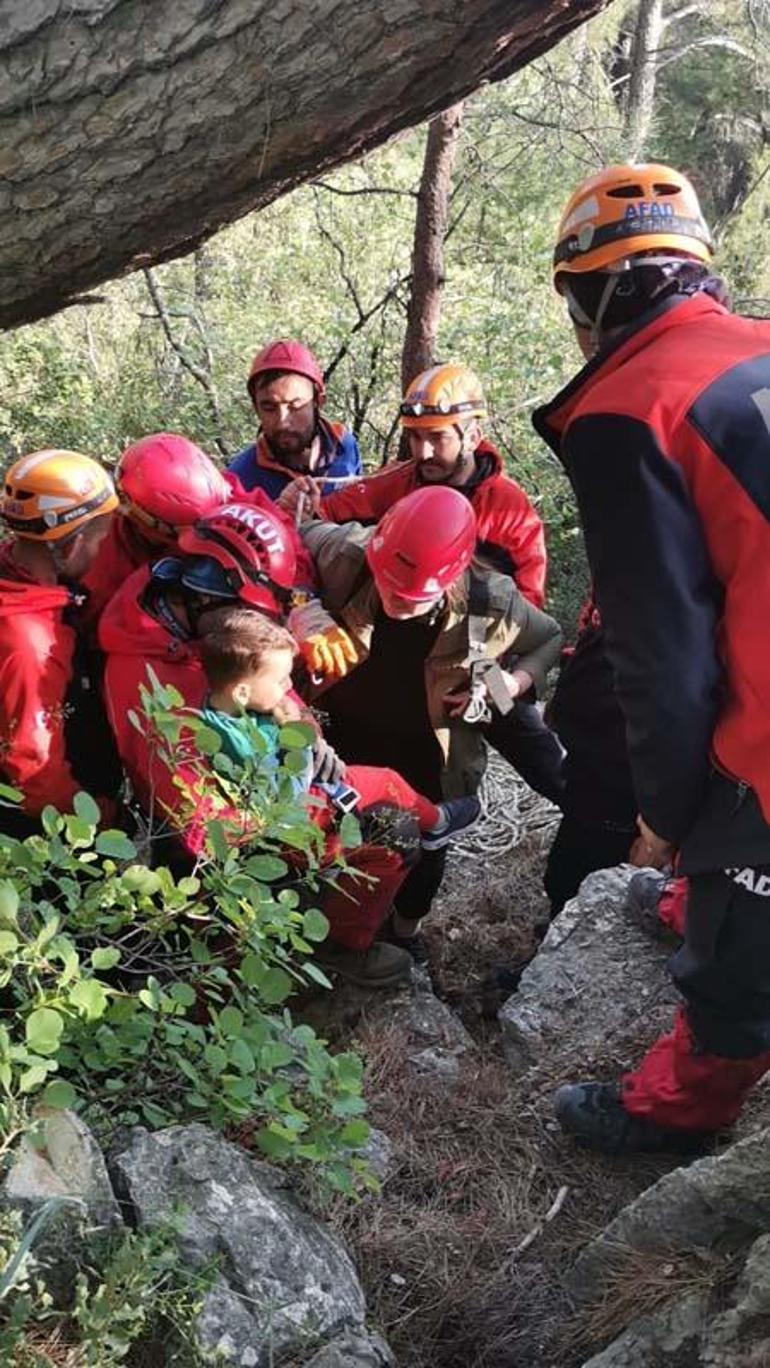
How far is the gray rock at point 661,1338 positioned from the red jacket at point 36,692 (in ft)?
6.16

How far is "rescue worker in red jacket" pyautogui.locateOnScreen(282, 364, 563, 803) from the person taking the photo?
3.96 m

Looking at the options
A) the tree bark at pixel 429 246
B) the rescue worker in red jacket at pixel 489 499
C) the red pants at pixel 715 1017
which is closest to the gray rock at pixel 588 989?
the red pants at pixel 715 1017

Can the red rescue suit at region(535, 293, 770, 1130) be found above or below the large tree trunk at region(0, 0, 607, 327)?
below

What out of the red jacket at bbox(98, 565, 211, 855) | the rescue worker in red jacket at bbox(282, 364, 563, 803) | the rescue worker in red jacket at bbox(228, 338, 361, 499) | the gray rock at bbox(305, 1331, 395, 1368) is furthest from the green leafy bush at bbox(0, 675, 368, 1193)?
the rescue worker in red jacket at bbox(228, 338, 361, 499)

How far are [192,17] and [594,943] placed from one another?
2.68 m

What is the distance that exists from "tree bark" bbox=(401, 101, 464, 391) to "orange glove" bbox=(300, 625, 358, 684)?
361cm

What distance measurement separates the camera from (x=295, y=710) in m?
2.90

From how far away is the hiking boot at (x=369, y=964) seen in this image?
11.5 feet

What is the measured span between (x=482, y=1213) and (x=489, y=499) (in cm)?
237

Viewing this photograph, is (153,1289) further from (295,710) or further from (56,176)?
(56,176)

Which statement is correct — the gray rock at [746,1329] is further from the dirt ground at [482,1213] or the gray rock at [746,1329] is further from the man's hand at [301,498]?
the man's hand at [301,498]

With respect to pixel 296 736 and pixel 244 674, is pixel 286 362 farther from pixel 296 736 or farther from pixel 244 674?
pixel 296 736

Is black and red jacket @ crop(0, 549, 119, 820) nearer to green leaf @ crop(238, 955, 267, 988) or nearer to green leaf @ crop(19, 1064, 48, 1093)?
green leaf @ crop(238, 955, 267, 988)

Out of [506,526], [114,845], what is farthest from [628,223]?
[506,526]
